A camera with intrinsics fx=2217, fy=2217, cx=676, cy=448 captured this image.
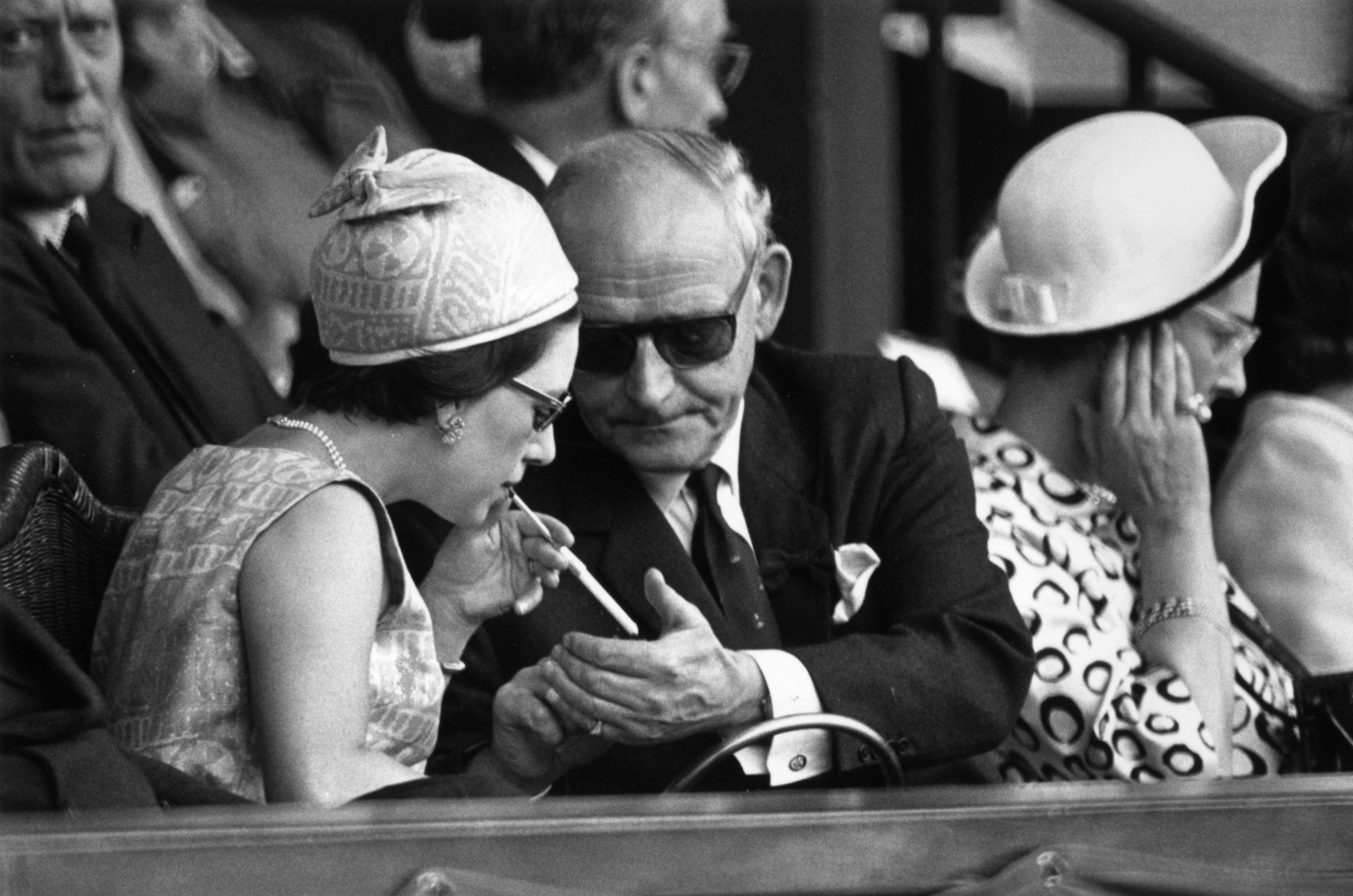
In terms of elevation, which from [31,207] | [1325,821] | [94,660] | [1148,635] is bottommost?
[1148,635]

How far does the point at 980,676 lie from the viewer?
9.04 ft

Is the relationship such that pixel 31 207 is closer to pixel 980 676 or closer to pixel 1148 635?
pixel 980 676

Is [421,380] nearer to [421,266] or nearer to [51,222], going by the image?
[421,266]

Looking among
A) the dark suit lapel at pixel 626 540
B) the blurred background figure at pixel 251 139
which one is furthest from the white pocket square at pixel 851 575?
the blurred background figure at pixel 251 139

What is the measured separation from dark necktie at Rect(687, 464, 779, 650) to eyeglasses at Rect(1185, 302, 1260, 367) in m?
0.91

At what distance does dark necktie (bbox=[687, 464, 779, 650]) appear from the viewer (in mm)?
2777

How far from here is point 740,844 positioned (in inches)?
80.9

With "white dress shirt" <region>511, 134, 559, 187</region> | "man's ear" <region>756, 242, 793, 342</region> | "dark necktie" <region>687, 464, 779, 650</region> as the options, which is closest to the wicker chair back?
"dark necktie" <region>687, 464, 779, 650</region>

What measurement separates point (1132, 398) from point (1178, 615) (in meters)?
0.37

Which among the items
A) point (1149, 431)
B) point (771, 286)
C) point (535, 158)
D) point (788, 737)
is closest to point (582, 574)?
point (788, 737)

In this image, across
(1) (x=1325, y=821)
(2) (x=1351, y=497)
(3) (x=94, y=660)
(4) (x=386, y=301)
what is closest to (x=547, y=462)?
(4) (x=386, y=301)

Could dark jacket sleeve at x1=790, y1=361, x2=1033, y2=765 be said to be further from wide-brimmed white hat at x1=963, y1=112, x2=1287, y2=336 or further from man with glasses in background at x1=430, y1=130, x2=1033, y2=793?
wide-brimmed white hat at x1=963, y1=112, x2=1287, y2=336

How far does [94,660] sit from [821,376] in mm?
1068

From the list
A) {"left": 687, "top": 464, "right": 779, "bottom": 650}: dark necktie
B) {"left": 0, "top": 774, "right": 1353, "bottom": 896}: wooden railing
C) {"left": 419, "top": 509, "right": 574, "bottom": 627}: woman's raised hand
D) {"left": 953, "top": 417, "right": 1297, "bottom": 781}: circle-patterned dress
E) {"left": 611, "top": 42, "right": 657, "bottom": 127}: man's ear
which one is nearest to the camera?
{"left": 0, "top": 774, "right": 1353, "bottom": 896}: wooden railing
